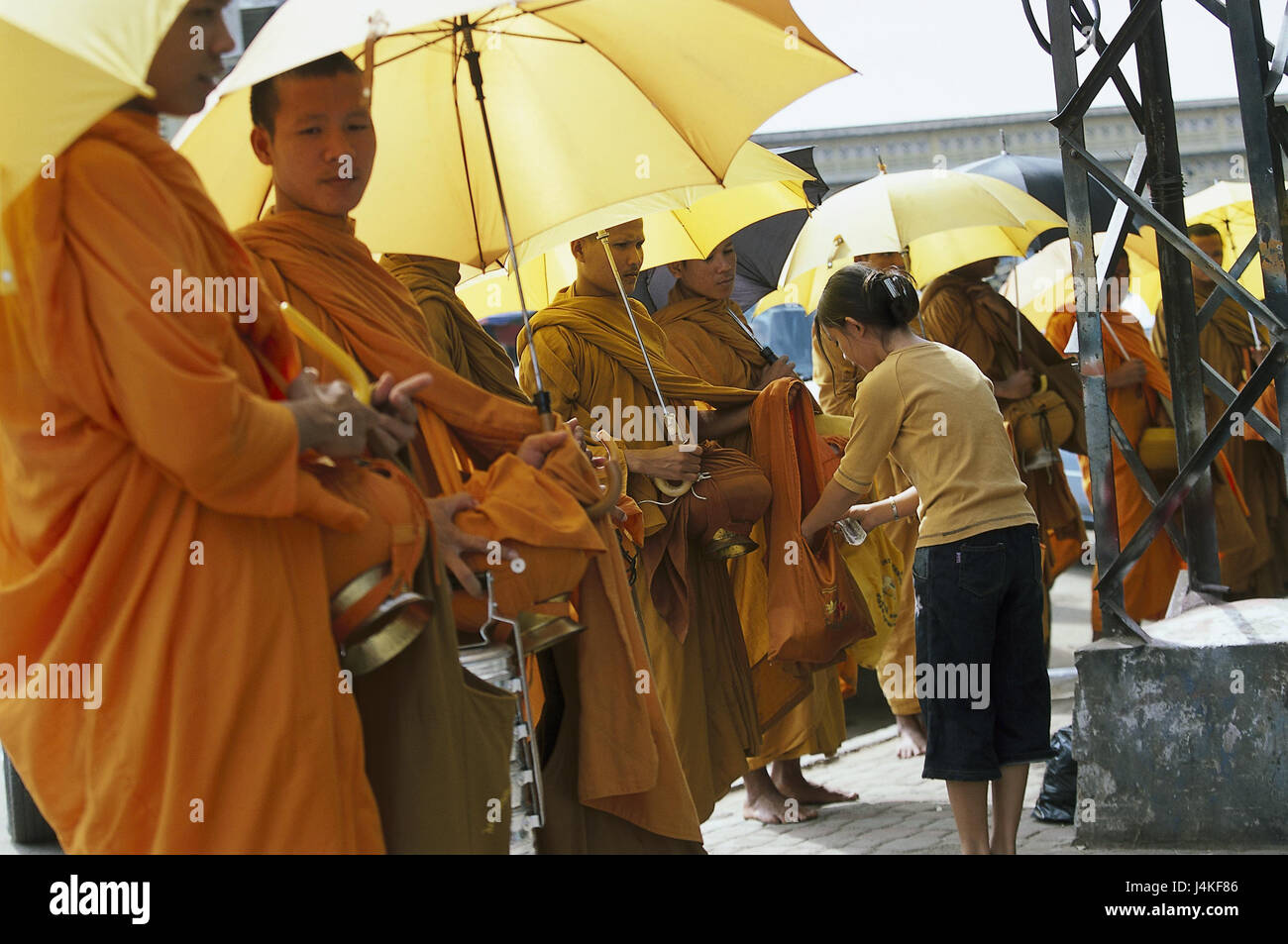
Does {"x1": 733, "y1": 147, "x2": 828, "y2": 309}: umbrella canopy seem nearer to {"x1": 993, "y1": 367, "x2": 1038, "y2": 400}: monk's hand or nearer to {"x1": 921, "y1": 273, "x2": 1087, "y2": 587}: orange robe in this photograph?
{"x1": 921, "y1": 273, "x2": 1087, "y2": 587}: orange robe

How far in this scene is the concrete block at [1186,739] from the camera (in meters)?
4.74

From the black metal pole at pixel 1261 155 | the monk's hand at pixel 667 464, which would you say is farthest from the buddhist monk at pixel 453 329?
the black metal pole at pixel 1261 155

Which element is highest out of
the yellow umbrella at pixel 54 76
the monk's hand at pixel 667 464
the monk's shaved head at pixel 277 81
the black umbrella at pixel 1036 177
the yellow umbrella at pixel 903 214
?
the black umbrella at pixel 1036 177

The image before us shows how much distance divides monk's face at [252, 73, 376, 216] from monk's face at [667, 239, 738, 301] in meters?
2.92

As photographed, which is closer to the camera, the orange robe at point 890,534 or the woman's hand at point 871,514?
the woman's hand at point 871,514

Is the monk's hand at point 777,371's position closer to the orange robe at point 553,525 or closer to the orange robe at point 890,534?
the orange robe at point 890,534

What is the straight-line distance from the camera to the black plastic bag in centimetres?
535

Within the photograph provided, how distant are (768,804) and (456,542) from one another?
340cm

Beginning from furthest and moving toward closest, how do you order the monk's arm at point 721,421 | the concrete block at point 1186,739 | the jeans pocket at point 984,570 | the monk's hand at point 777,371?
the monk's hand at point 777,371, the monk's arm at point 721,421, the concrete block at point 1186,739, the jeans pocket at point 984,570

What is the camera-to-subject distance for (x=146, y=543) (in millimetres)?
2451

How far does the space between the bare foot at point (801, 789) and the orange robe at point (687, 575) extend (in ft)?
2.85

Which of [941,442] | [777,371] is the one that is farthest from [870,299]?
[777,371]

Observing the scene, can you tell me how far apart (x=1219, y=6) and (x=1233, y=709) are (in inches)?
104
